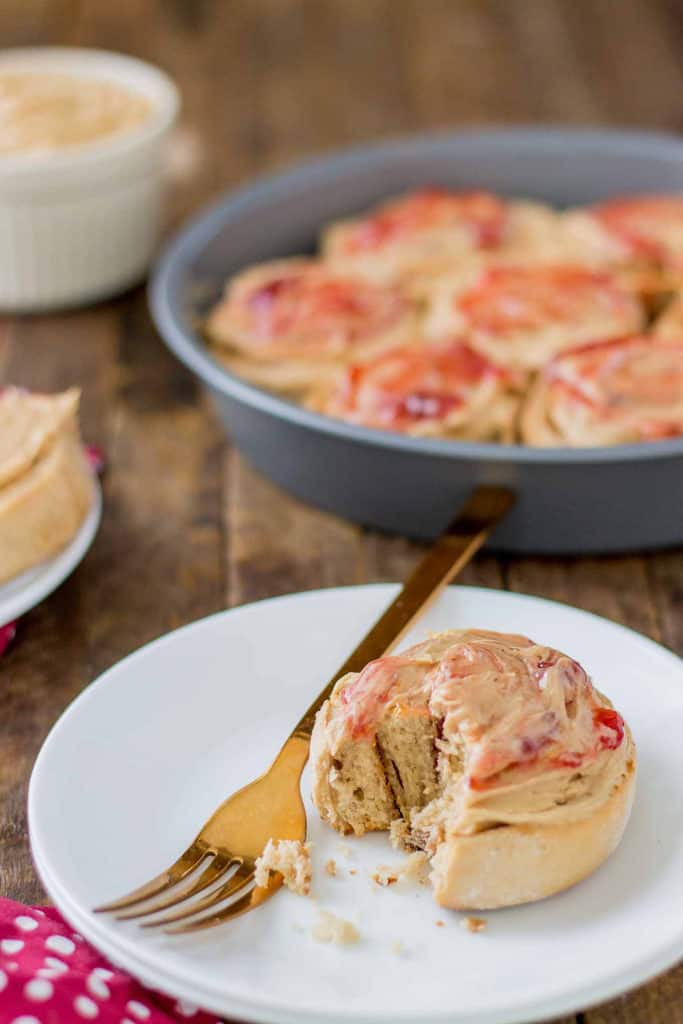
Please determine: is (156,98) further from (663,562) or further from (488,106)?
(663,562)

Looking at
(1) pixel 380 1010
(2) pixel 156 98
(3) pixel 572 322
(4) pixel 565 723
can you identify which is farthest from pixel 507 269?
(1) pixel 380 1010

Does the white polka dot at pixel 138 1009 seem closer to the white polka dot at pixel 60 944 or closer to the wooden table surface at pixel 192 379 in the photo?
the white polka dot at pixel 60 944

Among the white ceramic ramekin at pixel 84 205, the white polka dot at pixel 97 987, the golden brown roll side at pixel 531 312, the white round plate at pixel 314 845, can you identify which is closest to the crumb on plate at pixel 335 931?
the white round plate at pixel 314 845

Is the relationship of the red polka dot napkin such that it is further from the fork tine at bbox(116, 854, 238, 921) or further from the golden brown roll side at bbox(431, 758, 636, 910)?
the golden brown roll side at bbox(431, 758, 636, 910)

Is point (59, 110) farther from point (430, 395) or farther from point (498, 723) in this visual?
point (498, 723)

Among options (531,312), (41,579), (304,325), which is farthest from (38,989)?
(531,312)
